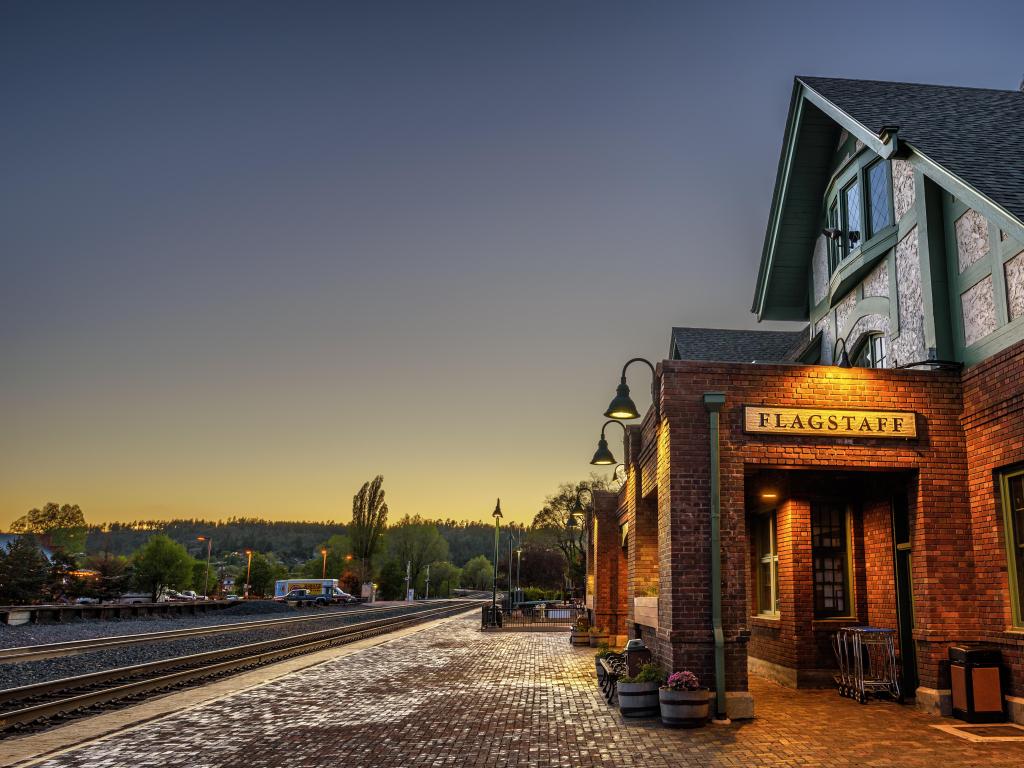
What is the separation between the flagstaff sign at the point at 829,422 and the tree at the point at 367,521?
3067 inches

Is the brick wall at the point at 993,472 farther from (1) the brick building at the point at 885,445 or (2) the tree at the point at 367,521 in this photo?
(2) the tree at the point at 367,521

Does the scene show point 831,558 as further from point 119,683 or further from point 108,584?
point 108,584

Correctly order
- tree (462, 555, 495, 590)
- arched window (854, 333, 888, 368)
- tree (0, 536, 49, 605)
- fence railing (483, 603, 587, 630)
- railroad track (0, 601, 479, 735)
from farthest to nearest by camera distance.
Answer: tree (462, 555, 495, 590), tree (0, 536, 49, 605), fence railing (483, 603, 587, 630), arched window (854, 333, 888, 368), railroad track (0, 601, 479, 735)

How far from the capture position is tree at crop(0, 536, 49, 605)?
5075cm

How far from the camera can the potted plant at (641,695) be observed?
10.5 metres

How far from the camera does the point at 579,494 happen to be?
6819cm

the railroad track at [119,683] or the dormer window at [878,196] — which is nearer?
the railroad track at [119,683]

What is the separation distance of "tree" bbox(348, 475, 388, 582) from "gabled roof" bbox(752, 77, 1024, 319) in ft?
237

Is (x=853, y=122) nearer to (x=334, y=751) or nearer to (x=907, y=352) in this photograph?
(x=907, y=352)

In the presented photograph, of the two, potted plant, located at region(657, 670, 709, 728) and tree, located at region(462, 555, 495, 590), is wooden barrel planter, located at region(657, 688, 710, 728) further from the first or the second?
tree, located at region(462, 555, 495, 590)

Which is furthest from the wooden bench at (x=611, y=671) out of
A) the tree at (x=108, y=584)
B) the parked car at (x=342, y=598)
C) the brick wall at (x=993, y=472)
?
the parked car at (x=342, y=598)

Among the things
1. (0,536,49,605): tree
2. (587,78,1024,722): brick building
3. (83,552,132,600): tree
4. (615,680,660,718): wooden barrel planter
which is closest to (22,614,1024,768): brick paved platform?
(615,680,660,718): wooden barrel planter

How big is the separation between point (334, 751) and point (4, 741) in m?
4.28

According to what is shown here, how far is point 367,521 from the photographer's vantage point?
86000 mm
